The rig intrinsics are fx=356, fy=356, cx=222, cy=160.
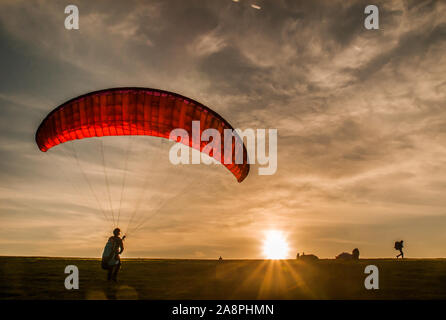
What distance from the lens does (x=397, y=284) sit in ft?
50.0

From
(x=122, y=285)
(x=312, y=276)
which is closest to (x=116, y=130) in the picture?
(x=122, y=285)

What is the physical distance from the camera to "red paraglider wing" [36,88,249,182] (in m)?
16.2

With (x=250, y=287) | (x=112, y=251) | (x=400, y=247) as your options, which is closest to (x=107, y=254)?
(x=112, y=251)

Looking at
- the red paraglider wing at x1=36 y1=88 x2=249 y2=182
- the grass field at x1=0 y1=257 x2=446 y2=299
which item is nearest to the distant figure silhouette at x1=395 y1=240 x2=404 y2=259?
the grass field at x1=0 y1=257 x2=446 y2=299

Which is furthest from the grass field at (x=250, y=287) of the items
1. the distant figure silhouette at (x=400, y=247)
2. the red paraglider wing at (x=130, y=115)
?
the distant figure silhouette at (x=400, y=247)

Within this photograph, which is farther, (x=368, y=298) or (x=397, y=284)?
(x=397, y=284)

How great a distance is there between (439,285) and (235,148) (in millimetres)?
10592

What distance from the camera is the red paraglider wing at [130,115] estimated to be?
639 inches

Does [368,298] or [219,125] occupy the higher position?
[219,125]

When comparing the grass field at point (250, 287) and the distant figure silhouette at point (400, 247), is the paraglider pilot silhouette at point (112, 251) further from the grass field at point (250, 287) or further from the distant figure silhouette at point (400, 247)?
the distant figure silhouette at point (400, 247)

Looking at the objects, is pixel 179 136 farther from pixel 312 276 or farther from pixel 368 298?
pixel 368 298
